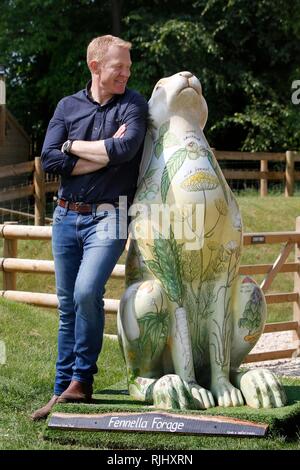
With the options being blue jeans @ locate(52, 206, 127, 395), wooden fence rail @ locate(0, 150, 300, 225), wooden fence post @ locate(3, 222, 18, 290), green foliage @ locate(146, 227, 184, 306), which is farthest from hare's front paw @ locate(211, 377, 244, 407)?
wooden fence rail @ locate(0, 150, 300, 225)

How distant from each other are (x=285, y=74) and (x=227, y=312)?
13944mm

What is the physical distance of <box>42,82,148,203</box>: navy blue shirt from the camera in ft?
12.5

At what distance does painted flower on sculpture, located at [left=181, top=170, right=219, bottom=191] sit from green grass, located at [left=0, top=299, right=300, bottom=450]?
1046 millimetres

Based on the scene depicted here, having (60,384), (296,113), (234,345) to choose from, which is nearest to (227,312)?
(234,345)

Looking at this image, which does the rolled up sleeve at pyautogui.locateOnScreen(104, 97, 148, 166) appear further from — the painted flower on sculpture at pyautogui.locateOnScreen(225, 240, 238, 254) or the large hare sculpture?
the painted flower on sculpture at pyautogui.locateOnScreen(225, 240, 238, 254)

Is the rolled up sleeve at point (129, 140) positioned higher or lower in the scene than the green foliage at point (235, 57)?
lower

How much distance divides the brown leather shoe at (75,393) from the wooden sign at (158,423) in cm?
11

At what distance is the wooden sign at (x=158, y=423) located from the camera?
3504mm

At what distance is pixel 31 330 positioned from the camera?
5914 mm

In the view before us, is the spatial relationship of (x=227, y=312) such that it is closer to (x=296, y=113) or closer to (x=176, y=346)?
(x=176, y=346)

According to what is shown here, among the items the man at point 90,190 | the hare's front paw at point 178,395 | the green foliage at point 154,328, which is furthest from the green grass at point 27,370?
the green foliage at point 154,328

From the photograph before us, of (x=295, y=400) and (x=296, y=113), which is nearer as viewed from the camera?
(x=295, y=400)

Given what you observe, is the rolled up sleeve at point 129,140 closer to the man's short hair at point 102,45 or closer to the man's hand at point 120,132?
the man's hand at point 120,132
